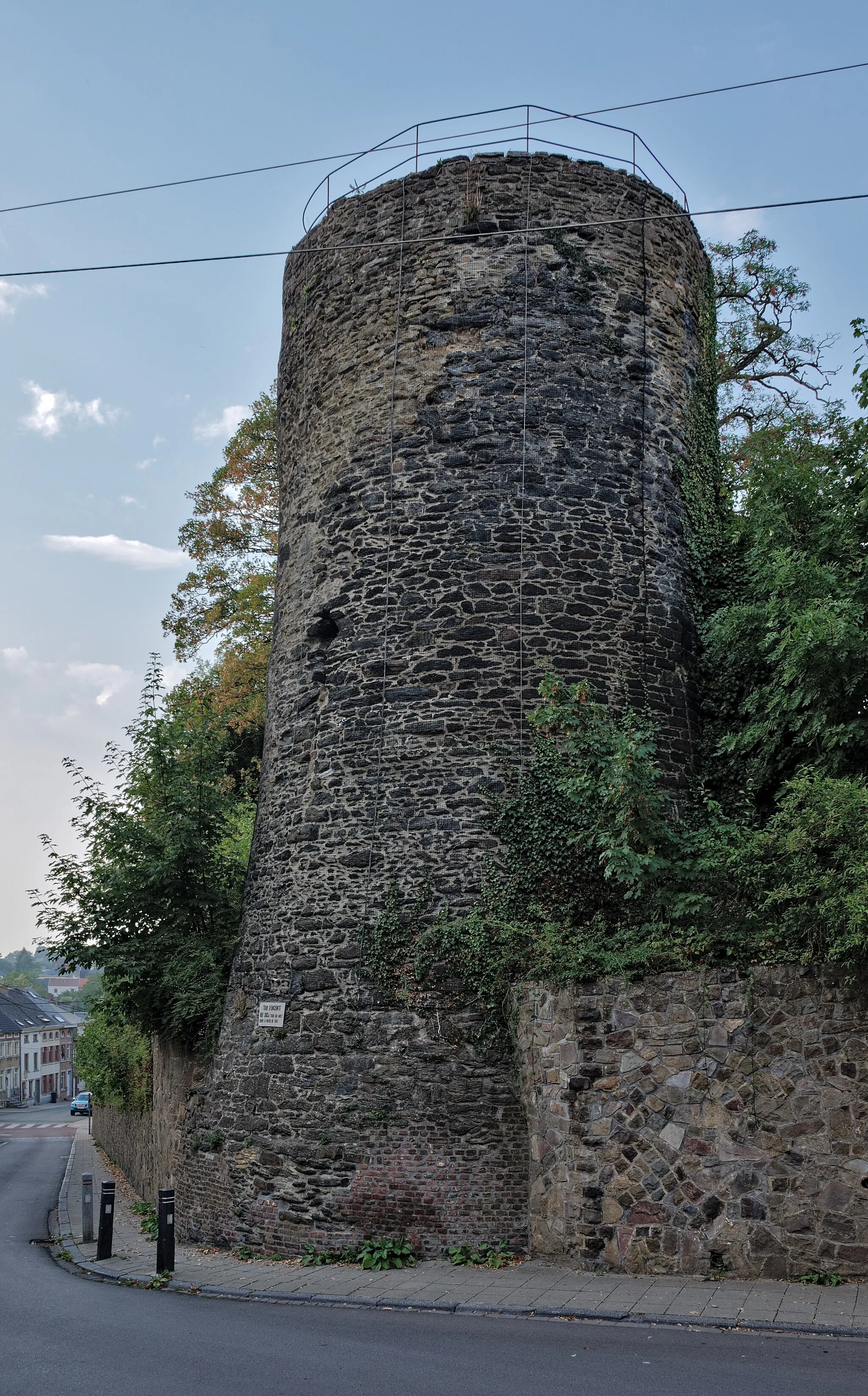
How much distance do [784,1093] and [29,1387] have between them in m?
5.58

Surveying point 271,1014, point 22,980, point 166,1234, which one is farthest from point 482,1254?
point 22,980

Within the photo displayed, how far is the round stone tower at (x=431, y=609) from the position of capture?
1058cm

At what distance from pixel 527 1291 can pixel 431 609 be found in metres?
6.62

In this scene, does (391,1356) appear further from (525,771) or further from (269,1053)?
(525,771)

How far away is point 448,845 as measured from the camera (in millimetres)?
11211

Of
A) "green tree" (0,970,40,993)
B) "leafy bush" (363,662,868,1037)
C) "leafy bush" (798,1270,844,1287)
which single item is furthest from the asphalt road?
"green tree" (0,970,40,993)

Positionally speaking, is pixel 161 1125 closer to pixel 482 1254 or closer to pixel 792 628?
pixel 482 1254

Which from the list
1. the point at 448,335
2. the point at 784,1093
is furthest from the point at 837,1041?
the point at 448,335

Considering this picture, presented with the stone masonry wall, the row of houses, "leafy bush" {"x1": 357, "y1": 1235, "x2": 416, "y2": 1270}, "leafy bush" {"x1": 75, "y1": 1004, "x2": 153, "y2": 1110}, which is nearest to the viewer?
the stone masonry wall

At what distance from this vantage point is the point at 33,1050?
272 ft

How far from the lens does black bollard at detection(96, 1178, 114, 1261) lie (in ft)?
38.1

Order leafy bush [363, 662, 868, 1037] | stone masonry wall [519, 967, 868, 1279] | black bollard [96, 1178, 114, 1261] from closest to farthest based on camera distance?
stone masonry wall [519, 967, 868, 1279] → leafy bush [363, 662, 868, 1037] → black bollard [96, 1178, 114, 1261]

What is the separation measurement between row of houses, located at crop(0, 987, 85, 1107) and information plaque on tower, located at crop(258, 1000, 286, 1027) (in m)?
60.7

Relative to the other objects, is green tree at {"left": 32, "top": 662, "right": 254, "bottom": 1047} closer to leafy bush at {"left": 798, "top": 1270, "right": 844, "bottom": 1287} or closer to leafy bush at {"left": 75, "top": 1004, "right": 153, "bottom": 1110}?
leafy bush at {"left": 75, "top": 1004, "right": 153, "bottom": 1110}
